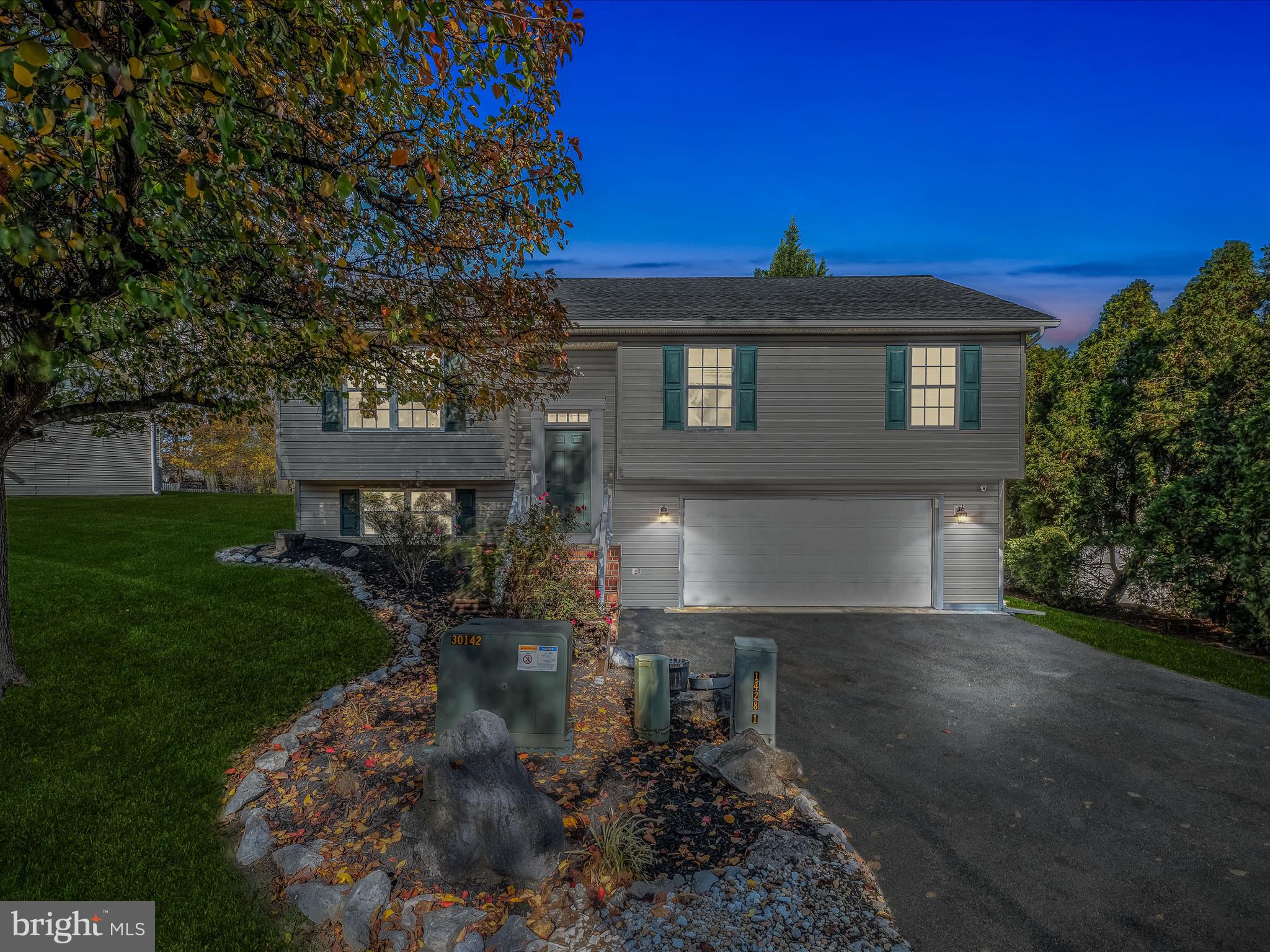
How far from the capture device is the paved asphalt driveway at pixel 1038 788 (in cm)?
331

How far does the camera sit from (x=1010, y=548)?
13.7 metres

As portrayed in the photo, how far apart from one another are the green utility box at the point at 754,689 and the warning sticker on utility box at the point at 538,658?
163 cm

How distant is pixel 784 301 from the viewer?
38.2 ft

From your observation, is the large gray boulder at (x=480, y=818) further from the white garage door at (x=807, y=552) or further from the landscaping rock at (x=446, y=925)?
the white garage door at (x=807, y=552)

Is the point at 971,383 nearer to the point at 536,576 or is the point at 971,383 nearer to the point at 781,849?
the point at 536,576

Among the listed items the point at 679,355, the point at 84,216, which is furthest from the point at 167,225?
the point at 679,355

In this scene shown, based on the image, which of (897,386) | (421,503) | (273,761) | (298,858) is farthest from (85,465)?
(897,386)

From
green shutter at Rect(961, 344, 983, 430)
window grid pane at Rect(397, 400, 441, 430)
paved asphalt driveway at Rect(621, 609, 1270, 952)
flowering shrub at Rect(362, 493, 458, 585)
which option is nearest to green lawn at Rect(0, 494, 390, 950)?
flowering shrub at Rect(362, 493, 458, 585)

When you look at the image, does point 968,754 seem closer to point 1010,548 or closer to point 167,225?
point 167,225

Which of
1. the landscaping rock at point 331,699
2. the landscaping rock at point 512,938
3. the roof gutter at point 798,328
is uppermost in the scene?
the roof gutter at point 798,328

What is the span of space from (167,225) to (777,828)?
5.01m

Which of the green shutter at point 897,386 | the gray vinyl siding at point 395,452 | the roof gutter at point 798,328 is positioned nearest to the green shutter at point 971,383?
the roof gutter at point 798,328

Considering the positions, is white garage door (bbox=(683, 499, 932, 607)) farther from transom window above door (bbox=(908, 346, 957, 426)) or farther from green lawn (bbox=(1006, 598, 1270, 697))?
green lawn (bbox=(1006, 598, 1270, 697))

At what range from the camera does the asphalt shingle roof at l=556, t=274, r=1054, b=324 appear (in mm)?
10500
